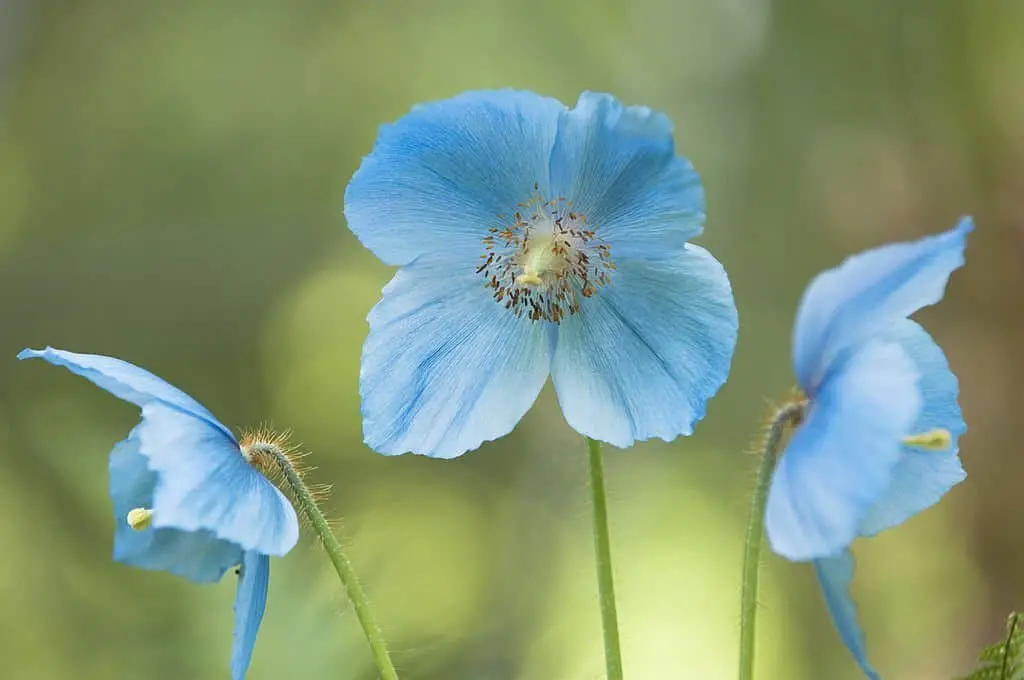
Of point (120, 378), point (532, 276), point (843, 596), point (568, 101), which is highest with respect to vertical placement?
point (568, 101)

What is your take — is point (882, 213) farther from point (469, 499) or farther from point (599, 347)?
point (599, 347)

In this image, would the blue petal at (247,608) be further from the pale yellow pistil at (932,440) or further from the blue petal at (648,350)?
the pale yellow pistil at (932,440)

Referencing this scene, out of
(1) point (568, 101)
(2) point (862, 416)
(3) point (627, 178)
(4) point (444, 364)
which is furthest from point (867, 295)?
(1) point (568, 101)

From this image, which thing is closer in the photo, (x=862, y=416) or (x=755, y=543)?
(x=862, y=416)

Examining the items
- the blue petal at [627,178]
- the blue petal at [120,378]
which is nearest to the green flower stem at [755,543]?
the blue petal at [627,178]

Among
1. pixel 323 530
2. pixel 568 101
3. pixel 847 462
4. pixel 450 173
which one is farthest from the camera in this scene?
pixel 568 101

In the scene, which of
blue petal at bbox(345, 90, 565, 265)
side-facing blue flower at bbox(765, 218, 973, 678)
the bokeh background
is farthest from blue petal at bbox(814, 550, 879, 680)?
the bokeh background

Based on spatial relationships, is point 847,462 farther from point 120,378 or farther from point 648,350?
point 120,378
